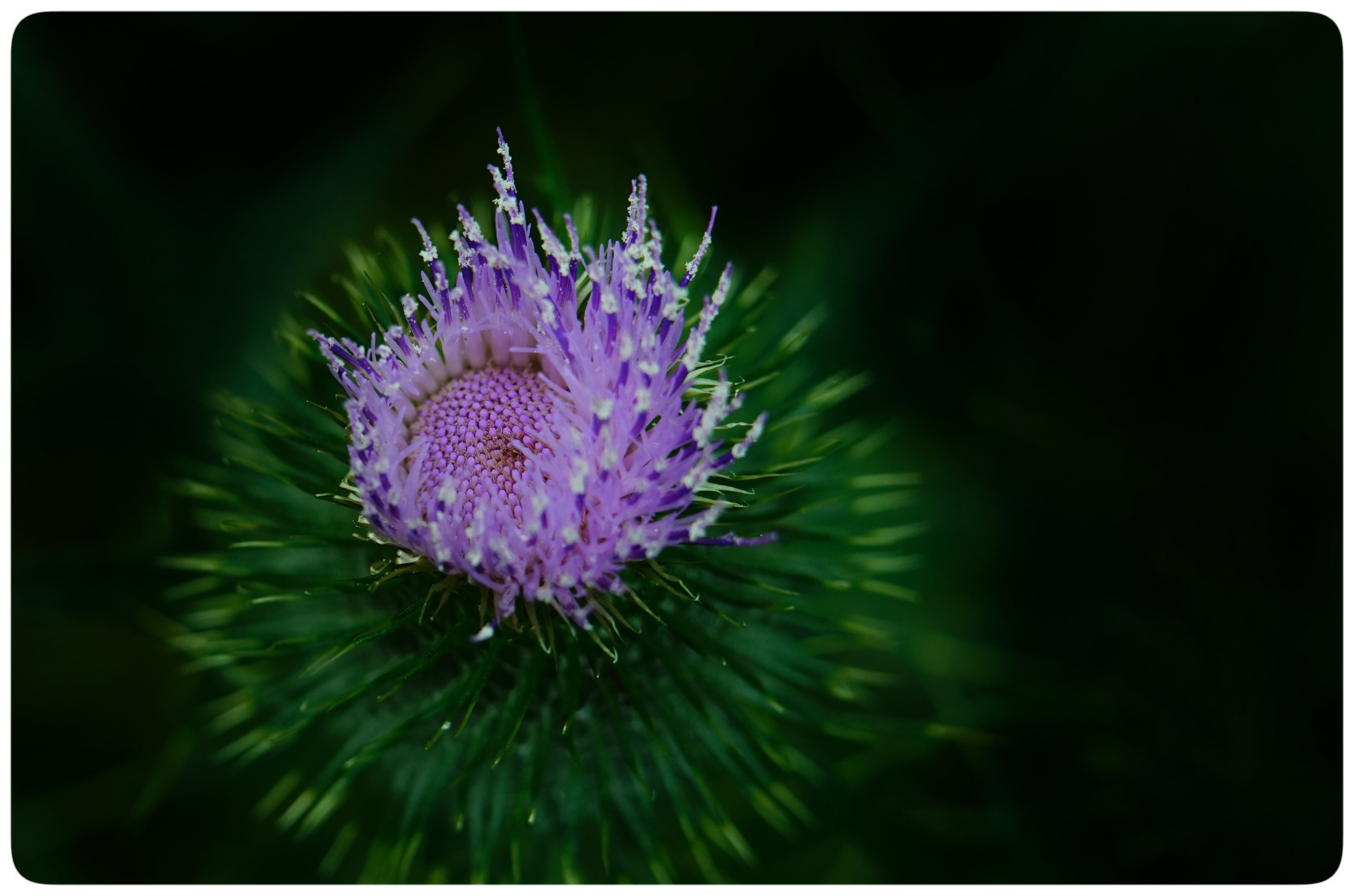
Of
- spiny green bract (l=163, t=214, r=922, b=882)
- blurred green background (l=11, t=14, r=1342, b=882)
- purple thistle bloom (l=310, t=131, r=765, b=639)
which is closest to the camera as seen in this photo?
purple thistle bloom (l=310, t=131, r=765, b=639)

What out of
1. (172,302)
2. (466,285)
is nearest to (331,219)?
(172,302)

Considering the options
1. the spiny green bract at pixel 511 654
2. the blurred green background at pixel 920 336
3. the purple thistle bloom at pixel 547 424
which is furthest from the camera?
the blurred green background at pixel 920 336

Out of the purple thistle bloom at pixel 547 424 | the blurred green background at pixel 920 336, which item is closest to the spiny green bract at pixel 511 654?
the purple thistle bloom at pixel 547 424

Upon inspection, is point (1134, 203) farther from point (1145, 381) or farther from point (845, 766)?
point (845, 766)

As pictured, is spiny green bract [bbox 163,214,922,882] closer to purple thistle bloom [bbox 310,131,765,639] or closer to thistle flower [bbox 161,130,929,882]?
thistle flower [bbox 161,130,929,882]

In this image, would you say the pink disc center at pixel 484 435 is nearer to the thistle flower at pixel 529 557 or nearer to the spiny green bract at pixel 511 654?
the thistle flower at pixel 529 557

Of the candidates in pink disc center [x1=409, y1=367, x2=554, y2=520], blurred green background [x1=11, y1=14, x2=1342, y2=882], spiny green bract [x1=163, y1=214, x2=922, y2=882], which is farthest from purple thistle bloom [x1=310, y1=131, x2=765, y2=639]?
blurred green background [x1=11, y1=14, x2=1342, y2=882]

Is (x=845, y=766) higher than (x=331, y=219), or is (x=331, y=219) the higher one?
(x=331, y=219)
